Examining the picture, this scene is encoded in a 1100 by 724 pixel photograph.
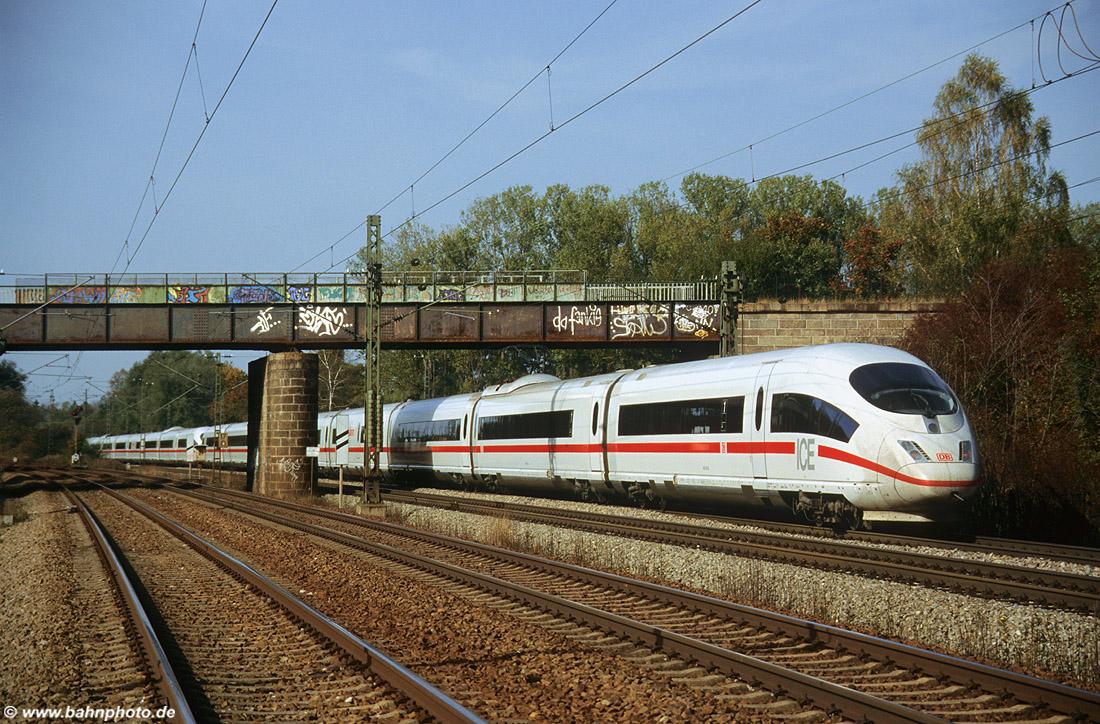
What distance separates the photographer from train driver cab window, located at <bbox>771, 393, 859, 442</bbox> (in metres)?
16.2

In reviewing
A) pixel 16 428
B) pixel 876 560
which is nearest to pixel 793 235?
pixel 876 560

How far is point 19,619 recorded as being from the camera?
11.5 metres

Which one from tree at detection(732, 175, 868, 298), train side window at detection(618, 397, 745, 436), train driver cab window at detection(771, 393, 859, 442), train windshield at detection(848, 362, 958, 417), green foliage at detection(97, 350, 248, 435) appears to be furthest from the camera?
green foliage at detection(97, 350, 248, 435)

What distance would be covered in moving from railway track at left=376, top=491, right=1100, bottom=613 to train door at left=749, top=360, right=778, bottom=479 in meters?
1.27

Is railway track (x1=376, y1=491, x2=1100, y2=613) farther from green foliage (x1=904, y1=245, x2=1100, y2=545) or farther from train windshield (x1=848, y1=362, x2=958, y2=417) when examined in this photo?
green foliage (x1=904, y1=245, x2=1100, y2=545)

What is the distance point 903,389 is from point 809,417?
1.71 meters

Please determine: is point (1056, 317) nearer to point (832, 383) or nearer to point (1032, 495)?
point (1032, 495)

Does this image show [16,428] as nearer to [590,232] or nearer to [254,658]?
[590,232]

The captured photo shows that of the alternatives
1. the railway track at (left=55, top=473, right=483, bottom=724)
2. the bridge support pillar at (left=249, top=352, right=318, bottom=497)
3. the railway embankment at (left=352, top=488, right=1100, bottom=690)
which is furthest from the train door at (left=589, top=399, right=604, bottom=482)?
the bridge support pillar at (left=249, top=352, right=318, bottom=497)

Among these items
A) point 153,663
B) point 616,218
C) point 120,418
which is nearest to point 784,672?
point 153,663

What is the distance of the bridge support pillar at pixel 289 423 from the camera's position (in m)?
37.1

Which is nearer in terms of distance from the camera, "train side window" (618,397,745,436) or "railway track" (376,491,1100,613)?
"railway track" (376,491,1100,613)

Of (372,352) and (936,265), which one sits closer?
(372,352)

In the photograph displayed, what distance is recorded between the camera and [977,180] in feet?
172
